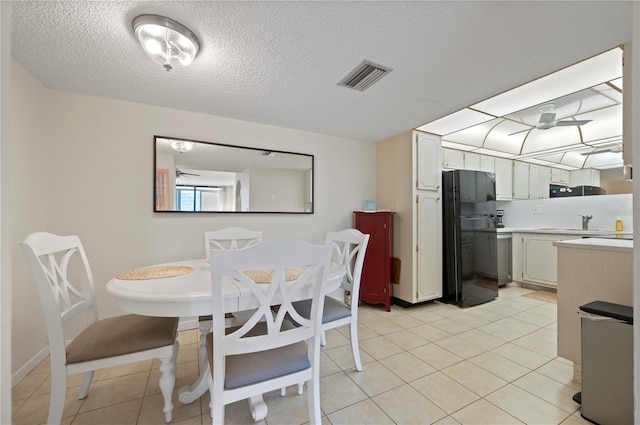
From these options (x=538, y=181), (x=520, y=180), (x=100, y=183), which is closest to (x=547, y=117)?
(x=520, y=180)

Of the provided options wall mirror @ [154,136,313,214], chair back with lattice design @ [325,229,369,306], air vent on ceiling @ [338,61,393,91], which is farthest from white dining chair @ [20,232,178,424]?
air vent on ceiling @ [338,61,393,91]

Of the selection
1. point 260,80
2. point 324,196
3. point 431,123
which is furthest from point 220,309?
point 431,123

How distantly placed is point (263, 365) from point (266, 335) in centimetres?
13

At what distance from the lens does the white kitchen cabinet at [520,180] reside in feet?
14.0

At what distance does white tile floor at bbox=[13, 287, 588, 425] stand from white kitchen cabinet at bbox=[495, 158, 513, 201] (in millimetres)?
2377

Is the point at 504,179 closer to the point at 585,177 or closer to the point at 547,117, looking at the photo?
the point at 585,177

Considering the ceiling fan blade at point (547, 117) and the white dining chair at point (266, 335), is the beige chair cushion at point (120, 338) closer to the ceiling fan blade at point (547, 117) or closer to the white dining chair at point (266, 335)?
the white dining chair at point (266, 335)

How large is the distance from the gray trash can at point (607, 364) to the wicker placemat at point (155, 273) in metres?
2.41

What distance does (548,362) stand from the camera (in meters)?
1.96

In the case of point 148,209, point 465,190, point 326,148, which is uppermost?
point 326,148

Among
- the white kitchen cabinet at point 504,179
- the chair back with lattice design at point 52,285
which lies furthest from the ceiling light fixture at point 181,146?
the white kitchen cabinet at point 504,179

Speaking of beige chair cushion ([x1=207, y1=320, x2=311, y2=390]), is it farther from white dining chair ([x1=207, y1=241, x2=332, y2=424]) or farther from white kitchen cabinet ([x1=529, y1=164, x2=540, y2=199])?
white kitchen cabinet ([x1=529, y1=164, x2=540, y2=199])

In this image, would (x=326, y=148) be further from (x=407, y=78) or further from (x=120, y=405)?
(x=120, y=405)

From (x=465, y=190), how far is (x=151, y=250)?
3.62 metres
